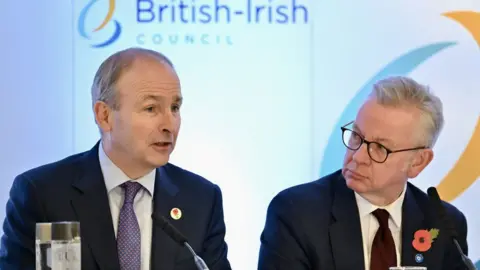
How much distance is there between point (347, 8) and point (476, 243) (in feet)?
4.61

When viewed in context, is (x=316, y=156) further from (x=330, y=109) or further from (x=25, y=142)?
(x=25, y=142)

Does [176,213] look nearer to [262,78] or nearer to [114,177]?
[114,177]

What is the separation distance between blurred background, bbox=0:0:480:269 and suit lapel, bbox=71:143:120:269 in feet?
3.60

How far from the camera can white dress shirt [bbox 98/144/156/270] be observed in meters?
3.35

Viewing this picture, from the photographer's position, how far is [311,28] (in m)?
4.57

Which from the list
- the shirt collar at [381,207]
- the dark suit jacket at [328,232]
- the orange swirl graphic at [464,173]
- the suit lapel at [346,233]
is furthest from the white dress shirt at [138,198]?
the orange swirl graphic at [464,173]

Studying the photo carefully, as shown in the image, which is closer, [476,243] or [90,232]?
[90,232]

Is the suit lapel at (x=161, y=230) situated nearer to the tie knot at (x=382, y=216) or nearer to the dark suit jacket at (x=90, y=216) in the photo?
the dark suit jacket at (x=90, y=216)

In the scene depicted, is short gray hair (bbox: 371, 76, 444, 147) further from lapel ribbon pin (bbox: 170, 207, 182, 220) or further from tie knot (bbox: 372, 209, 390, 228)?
lapel ribbon pin (bbox: 170, 207, 182, 220)

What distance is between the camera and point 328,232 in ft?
11.5

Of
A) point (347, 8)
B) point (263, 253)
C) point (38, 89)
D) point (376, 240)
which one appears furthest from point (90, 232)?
point (347, 8)

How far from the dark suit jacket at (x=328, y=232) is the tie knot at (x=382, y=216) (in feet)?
0.25

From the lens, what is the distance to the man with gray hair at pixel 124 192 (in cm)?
328

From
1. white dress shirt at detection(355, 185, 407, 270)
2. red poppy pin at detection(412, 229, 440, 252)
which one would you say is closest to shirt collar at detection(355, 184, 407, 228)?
white dress shirt at detection(355, 185, 407, 270)
